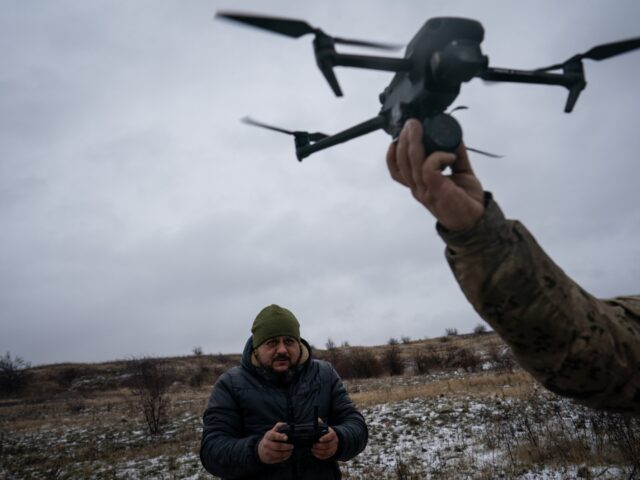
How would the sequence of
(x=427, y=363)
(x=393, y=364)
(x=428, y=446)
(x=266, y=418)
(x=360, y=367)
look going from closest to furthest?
1. (x=266, y=418)
2. (x=428, y=446)
3. (x=427, y=363)
4. (x=393, y=364)
5. (x=360, y=367)

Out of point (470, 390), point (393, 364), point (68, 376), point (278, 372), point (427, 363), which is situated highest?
point (278, 372)

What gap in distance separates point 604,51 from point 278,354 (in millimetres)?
2408

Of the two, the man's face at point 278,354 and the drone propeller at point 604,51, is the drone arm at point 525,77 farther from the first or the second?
the man's face at point 278,354

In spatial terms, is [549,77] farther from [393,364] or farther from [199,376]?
[199,376]

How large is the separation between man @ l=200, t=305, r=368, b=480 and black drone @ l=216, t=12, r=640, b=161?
177 cm

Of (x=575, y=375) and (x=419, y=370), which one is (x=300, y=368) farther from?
(x=419, y=370)

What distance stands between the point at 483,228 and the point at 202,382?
27143 mm

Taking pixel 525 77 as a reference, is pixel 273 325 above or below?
below

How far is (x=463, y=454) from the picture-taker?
20.1 ft

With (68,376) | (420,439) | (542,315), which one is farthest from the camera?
(68,376)

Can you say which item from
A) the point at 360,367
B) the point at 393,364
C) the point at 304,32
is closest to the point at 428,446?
the point at 304,32

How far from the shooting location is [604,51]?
130 cm

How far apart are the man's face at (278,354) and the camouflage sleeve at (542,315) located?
6.19ft

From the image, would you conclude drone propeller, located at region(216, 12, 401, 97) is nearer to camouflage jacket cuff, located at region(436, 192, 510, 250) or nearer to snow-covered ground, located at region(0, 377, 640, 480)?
camouflage jacket cuff, located at region(436, 192, 510, 250)
